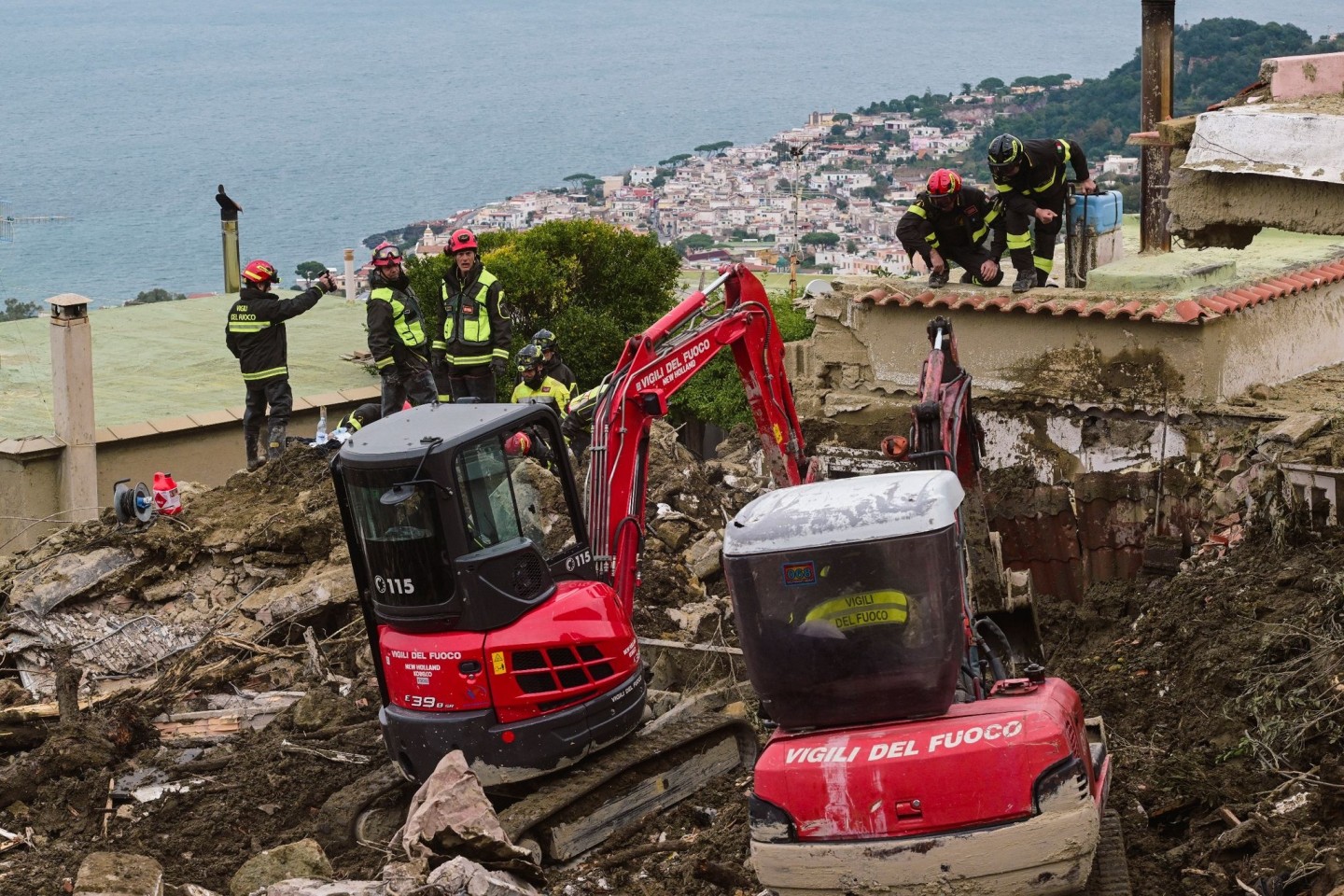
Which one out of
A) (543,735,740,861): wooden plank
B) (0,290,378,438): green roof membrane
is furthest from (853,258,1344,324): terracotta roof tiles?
(0,290,378,438): green roof membrane

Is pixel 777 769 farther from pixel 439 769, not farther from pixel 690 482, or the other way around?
pixel 690 482

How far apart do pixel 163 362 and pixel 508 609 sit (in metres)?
25.1

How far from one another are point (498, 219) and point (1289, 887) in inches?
2970

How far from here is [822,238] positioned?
7562 cm

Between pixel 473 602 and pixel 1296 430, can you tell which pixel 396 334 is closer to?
pixel 473 602

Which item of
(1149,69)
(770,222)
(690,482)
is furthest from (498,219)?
(690,482)

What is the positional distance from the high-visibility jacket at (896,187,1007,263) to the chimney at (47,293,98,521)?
1079 cm

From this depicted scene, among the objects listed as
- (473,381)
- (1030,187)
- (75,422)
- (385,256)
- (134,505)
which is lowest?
(75,422)

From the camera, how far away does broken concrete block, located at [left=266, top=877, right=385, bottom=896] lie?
26.5 ft

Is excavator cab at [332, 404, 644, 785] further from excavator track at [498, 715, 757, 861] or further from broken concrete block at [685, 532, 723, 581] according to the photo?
broken concrete block at [685, 532, 723, 581]

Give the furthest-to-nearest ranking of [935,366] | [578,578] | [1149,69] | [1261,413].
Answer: [1149,69] → [1261,413] → [935,366] → [578,578]

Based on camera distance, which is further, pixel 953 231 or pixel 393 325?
pixel 953 231

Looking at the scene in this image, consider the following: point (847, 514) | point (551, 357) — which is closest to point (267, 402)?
point (551, 357)

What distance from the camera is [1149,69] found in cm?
2750
